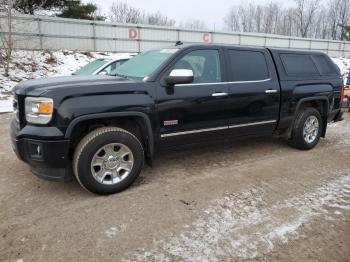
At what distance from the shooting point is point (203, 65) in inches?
172

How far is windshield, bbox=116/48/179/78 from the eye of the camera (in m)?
4.11

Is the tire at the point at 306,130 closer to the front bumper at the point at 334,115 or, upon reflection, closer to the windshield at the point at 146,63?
the front bumper at the point at 334,115

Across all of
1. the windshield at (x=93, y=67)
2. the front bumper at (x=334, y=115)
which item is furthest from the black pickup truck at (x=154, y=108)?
the windshield at (x=93, y=67)

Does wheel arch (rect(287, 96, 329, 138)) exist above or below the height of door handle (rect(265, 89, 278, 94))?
below

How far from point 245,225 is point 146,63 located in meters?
2.54

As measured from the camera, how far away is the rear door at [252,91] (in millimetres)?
4535

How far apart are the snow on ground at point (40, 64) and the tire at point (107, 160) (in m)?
9.82

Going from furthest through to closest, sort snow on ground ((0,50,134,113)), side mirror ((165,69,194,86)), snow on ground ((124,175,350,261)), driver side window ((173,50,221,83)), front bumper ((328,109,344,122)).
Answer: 1. snow on ground ((0,50,134,113))
2. front bumper ((328,109,344,122))
3. driver side window ((173,50,221,83))
4. side mirror ((165,69,194,86))
5. snow on ground ((124,175,350,261))

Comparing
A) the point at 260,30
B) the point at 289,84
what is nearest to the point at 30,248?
the point at 289,84

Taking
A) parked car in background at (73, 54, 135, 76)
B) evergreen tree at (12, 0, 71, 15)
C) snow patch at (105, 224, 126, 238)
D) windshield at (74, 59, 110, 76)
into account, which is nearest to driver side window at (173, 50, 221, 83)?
snow patch at (105, 224, 126, 238)

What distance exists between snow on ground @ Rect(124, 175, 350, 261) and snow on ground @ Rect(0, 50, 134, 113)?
11.0m

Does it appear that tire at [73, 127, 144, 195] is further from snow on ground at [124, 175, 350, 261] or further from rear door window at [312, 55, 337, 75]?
rear door window at [312, 55, 337, 75]

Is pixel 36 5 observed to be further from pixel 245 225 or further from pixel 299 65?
pixel 245 225

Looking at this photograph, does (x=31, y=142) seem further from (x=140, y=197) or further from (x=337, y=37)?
(x=337, y=37)
